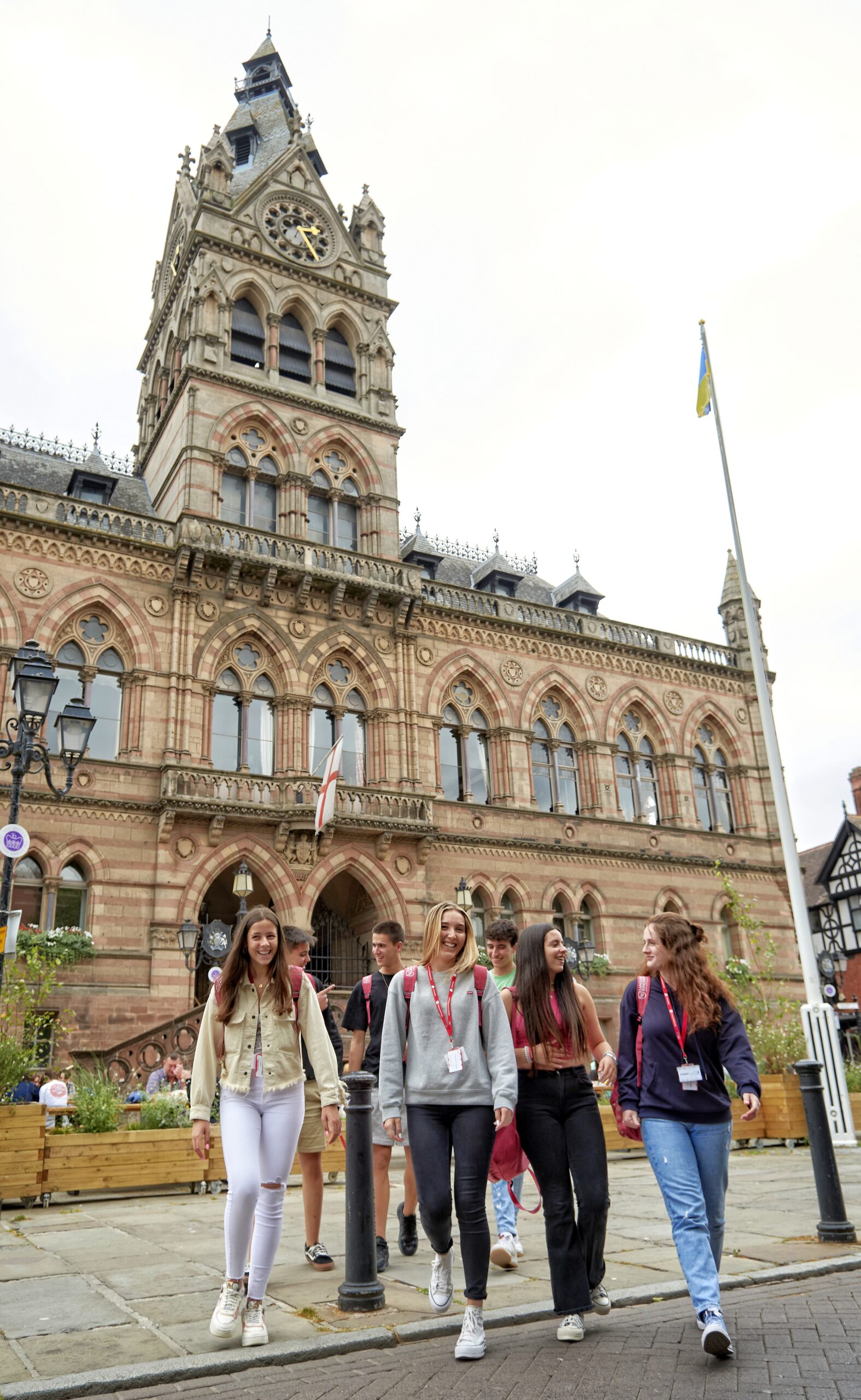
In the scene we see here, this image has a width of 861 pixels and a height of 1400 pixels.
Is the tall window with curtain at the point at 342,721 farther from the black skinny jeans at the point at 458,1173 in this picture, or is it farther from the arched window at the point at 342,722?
the black skinny jeans at the point at 458,1173

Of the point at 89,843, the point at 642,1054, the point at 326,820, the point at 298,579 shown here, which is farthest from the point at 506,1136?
the point at 298,579

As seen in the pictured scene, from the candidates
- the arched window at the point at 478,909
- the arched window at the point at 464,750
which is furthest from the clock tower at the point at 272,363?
the arched window at the point at 478,909

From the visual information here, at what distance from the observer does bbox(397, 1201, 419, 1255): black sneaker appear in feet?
23.1

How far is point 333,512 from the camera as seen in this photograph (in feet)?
86.6

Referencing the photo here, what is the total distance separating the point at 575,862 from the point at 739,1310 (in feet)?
69.8

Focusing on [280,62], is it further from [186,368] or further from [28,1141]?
[28,1141]

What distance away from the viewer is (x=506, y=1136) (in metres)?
5.20

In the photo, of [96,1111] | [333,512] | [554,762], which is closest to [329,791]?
[96,1111]

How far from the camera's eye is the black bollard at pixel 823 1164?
735 centimetres

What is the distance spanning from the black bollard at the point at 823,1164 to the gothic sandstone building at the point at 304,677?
14565mm

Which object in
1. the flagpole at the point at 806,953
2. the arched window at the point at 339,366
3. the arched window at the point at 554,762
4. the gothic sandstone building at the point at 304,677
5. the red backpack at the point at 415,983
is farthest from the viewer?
the arched window at the point at 339,366

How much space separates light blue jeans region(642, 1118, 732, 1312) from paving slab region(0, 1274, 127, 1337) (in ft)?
9.35

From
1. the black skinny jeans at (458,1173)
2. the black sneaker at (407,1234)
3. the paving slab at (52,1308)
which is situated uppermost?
the black skinny jeans at (458,1173)

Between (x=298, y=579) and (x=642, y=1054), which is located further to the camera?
(x=298, y=579)
